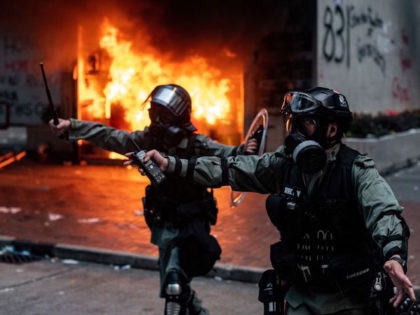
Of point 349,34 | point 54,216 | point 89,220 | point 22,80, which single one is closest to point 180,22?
point 349,34

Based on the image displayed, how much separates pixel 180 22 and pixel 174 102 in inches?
353

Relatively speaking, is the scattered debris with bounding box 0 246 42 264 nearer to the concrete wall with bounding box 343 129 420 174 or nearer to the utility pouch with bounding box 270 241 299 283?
the utility pouch with bounding box 270 241 299 283

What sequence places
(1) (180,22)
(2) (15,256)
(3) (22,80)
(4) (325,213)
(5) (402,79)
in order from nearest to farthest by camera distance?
1. (4) (325,213)
2. (2) (15,256)
3. (1) (180,22)
4. (3) (22,80)
5. (5) (402,79)

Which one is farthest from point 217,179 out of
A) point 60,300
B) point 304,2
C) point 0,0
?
point 0,0

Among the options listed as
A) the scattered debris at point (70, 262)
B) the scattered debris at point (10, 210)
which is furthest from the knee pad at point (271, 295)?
the scattered debris at point (10, 210)

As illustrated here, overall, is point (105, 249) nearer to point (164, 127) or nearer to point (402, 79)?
point (164, 127)

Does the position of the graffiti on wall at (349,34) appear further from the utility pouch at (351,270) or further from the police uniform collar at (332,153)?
the utility pouch at (351,270)

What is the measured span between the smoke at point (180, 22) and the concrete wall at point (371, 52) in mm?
1095

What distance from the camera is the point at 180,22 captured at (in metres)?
13.2

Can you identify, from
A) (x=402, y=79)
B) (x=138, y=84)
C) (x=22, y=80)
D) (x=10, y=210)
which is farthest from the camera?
(x=402, y=79)

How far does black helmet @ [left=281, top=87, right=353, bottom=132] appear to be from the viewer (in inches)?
122

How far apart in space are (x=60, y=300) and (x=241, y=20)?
8.06m

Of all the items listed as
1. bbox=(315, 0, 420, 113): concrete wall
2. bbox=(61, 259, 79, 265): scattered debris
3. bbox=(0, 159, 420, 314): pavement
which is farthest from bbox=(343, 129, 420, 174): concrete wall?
bbox=(61, 259, 79, 265): scattered debris

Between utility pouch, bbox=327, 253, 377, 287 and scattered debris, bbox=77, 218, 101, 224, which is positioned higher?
utility pouch, bbox=327, 253, 377, 287
